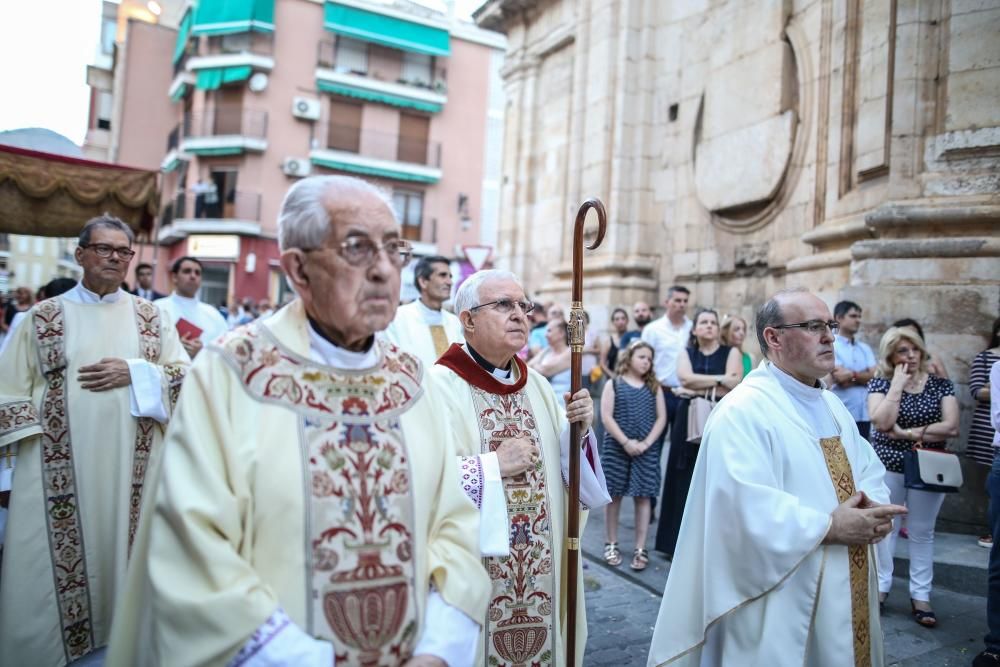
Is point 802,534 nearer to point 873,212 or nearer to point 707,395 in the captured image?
point 707,395

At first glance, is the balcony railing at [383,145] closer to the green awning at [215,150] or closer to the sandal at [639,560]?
the green awning at [215,150]

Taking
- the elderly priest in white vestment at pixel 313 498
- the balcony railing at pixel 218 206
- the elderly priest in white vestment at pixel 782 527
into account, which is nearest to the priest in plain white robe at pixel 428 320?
the elderly priest in white vestment at pixel 782 527

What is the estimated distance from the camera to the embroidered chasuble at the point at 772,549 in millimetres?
2572

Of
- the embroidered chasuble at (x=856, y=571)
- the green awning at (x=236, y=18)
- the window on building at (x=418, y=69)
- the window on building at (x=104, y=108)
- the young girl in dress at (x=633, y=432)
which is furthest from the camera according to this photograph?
the window on building at (x=104, y=108)

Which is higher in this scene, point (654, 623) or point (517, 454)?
point (517, 454)

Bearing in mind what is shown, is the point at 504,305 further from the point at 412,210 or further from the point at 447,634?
the point at 412,210

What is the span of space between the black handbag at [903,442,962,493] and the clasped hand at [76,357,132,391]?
4.55 meters

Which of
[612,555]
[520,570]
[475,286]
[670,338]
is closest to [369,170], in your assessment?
[670,338]

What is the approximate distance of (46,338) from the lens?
351 cm

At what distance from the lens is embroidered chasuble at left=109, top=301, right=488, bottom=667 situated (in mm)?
1541

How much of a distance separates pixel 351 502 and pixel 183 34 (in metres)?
32.3

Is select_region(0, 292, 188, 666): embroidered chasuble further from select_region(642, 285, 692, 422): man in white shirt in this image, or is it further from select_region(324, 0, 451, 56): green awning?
select_region(324, 0, 451, 56): green awning

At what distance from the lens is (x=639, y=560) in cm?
507

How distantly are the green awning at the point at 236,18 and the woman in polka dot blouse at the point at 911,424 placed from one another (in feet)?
88.5
